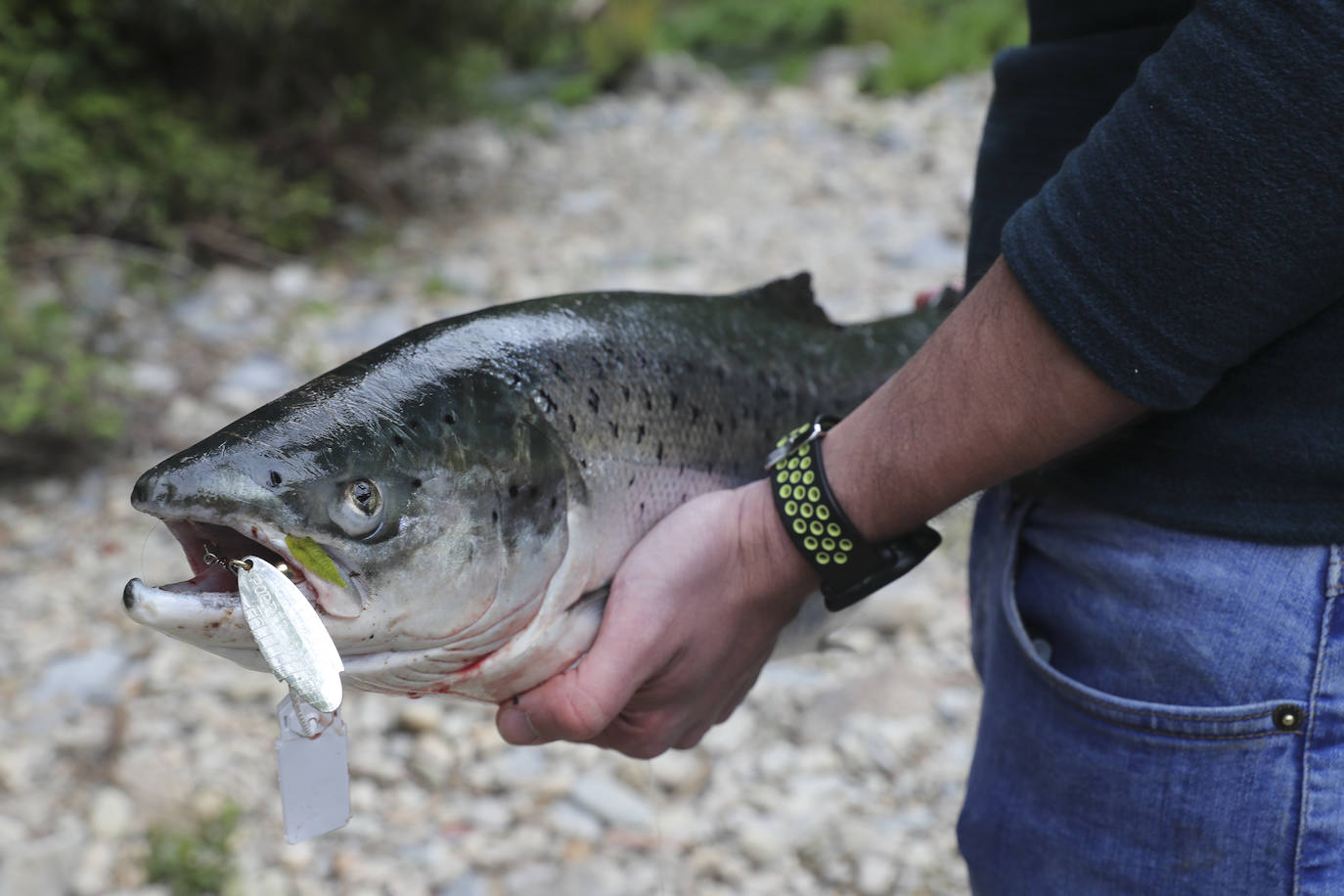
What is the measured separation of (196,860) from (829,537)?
2438 mm

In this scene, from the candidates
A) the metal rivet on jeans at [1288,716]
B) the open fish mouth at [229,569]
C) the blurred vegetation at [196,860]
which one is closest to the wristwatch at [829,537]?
the metal rivet on jeans at [1288,716]

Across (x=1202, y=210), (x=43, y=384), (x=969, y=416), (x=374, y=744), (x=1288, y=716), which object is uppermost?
(x=1202, y=210)

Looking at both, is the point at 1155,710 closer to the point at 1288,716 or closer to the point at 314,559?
the point at 1288,716

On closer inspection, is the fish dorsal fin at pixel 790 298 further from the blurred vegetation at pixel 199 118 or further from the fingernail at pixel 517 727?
the blurred vegetation at pixel 199 118

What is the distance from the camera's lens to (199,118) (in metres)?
7.59

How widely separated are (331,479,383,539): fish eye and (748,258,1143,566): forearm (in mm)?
560

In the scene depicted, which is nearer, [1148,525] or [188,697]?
[1148,525]

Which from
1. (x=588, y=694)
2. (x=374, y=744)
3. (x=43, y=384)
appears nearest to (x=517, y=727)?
(x=588, y=694)

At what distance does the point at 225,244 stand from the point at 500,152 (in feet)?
13.2

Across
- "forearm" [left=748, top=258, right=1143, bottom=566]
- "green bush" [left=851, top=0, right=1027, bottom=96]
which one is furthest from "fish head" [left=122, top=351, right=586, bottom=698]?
"green bush" [left=851, top=0, right=1027, bottom=96]

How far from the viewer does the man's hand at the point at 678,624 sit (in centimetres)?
148

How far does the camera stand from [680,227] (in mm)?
8742

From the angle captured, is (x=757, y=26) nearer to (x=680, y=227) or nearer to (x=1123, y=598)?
(x=680, y=227)

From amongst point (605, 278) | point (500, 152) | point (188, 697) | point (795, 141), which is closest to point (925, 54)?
point (795, 141)
